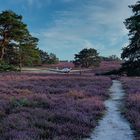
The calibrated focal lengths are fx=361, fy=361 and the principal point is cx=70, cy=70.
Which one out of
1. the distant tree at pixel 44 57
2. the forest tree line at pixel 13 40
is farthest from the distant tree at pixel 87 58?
the forest tree line at pixel 13 40

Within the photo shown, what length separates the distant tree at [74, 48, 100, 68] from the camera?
9994 centimetres

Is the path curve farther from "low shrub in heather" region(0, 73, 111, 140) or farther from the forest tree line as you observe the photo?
the forest tree line

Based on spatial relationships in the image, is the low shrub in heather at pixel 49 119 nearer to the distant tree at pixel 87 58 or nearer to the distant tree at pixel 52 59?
the distant tree at pixel 87 58

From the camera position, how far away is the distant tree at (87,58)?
99.9 m

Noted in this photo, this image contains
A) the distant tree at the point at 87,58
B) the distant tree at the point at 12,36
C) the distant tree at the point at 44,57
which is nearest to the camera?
the distant tree at the point at 12,36

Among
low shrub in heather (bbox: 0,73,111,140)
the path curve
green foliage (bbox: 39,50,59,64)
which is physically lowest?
the path curve

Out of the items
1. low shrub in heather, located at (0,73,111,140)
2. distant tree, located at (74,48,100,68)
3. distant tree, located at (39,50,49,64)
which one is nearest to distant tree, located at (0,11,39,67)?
distant tree, located at (74,48,100,68)

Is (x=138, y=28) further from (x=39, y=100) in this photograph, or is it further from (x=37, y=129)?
(x=37, y=129)

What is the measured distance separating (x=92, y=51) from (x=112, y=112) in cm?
8573

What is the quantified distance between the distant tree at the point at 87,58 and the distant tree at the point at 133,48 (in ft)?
152

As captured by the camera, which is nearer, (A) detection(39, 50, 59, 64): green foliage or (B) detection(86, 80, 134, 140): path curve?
(B) detection(86, 80, 134, 140): path curve

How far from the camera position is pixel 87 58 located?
102m

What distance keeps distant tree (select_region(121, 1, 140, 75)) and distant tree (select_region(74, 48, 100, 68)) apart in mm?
46245

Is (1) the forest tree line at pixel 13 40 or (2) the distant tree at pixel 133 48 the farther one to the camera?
(1) the forest tree line at pixel 13 40
